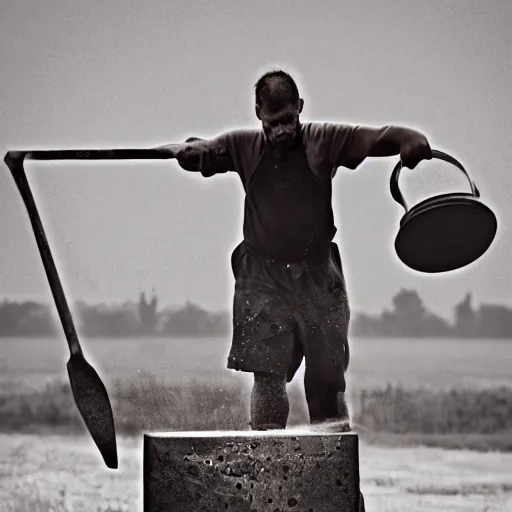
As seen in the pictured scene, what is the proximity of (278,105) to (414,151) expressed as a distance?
329 mm

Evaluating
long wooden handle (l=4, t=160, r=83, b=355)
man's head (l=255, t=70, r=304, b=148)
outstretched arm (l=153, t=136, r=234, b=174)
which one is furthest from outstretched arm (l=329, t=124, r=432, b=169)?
long wooden handle (l=4, t=160, r=83, b=355)

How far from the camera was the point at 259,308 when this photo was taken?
282 cm

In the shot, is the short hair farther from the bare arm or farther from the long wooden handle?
the long wooden handle

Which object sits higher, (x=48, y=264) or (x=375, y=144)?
(x=375, y=144)

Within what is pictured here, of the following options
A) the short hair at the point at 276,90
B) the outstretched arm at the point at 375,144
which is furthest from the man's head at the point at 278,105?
the outstretched arm at the point at 375,144

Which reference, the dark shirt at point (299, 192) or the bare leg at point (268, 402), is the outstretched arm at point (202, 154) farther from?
the bare leg at point (268, 402)

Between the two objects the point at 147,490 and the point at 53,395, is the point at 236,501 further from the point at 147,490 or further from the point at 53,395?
the point at 53,395

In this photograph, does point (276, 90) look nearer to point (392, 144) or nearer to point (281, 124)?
point (281, 124)

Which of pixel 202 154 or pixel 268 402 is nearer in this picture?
pixel 268 402

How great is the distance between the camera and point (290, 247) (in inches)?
112

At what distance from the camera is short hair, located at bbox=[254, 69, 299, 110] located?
278 cm

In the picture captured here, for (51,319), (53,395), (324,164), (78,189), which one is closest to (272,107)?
(324,164)

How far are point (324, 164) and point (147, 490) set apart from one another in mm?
870

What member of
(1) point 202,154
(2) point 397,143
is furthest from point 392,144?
(1) point 202,154
